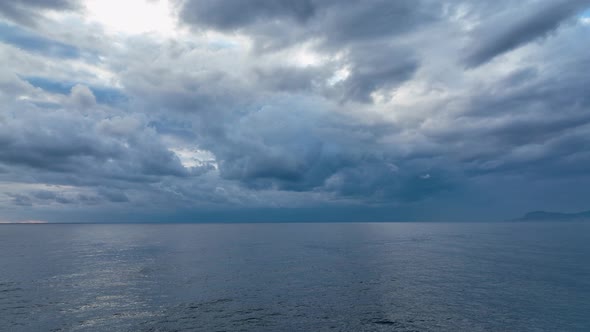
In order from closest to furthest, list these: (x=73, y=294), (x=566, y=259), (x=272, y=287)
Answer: (x=73, y=294)
(x=272, y=287)
(x=566, y=259)

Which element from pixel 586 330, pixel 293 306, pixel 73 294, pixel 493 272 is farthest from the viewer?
pixel 493 272

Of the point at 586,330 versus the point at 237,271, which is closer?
the point at 586,330

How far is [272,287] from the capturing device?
64.4m

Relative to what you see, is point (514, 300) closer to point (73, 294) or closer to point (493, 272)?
point (493, 272)

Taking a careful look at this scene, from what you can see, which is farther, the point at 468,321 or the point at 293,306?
the point at 293,306

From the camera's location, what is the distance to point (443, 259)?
327 ft

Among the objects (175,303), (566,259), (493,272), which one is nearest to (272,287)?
(175,303)

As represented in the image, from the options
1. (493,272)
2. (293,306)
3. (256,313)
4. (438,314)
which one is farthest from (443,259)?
(256,313)

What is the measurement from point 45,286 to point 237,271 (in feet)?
120

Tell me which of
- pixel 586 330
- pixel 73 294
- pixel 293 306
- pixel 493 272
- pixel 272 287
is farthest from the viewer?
pixel 493 272

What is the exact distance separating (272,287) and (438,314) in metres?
29.1

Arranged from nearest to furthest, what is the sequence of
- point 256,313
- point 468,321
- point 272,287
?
point 468,321, point 256,313, point 272,287

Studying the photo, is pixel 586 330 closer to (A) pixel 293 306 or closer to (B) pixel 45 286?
(A) pixel 293 306

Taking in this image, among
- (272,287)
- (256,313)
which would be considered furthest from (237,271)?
(256,313)
